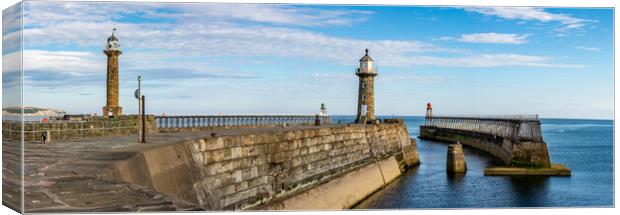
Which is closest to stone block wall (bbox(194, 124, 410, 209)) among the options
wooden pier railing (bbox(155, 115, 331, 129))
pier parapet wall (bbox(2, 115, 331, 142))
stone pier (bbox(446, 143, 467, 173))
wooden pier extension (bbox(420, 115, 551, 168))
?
pier parapet wall (bbox(2, 115, 331, 142))

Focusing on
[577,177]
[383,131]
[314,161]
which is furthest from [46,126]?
[577,177]

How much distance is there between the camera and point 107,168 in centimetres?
1162

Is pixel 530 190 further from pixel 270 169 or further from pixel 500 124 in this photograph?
pixel 500 124

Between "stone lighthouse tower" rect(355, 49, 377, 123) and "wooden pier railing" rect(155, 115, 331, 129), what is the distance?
453cm

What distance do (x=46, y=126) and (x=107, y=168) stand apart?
9.00 m

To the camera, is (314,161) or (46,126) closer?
(46,126)

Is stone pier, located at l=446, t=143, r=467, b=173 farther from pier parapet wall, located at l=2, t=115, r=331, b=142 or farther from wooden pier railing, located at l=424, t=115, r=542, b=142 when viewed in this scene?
pier parapet wall, located at l=2, t=115, r=331, b=142

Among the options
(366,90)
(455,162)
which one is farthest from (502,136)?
(455,162)

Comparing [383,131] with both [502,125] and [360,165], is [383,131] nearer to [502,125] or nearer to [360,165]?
[360,165]

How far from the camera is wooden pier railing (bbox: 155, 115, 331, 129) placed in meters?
32.8

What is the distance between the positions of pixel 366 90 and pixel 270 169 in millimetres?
31839

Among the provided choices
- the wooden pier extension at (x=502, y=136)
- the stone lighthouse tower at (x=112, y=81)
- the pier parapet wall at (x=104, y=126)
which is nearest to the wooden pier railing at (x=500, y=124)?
the wooden pier extension at (x=502, y=136)

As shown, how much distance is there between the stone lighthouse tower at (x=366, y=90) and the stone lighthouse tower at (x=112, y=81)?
22.9m

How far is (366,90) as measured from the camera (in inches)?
2082
